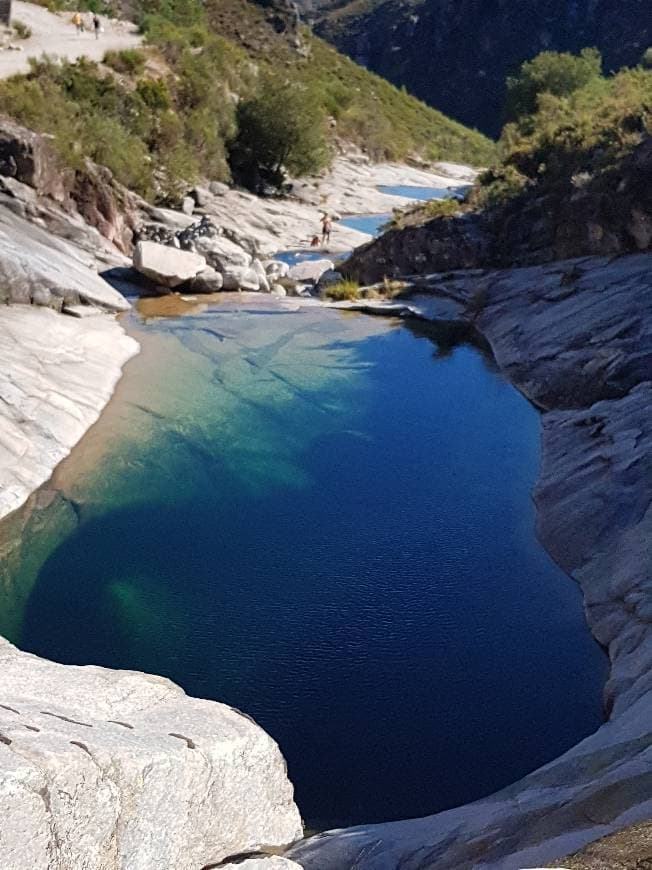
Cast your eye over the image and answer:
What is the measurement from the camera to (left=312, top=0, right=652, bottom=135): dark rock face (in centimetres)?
10606

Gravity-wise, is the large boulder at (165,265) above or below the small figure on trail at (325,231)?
below

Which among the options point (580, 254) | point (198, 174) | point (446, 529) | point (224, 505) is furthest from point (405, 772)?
point (198, 174)

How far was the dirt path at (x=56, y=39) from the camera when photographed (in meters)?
36.0

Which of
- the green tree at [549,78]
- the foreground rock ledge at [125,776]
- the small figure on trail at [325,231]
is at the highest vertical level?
the green tree at [549,78]

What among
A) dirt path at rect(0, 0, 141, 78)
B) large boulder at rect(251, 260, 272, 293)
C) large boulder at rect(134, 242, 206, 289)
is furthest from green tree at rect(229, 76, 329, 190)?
large boulder at rect(134, 242, 206, 289)

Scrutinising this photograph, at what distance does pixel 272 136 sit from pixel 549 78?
3134 centimetres

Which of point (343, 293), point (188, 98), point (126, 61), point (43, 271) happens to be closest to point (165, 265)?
point (343, 293)

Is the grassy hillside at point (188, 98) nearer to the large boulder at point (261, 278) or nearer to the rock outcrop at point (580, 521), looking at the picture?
the large boulder at point (261, 278)

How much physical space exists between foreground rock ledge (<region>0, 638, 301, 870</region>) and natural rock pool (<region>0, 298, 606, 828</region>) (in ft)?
4.22

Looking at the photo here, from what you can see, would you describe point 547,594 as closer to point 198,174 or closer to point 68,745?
point 68,745

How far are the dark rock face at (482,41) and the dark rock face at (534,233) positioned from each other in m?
81.6

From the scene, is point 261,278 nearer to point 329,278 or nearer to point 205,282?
point 329,278

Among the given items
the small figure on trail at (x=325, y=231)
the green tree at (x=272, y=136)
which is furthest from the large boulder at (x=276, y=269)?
the green tree at (x=272, y=136)

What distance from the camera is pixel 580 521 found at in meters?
12.6
